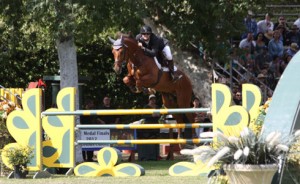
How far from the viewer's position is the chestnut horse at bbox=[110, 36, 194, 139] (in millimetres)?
14117

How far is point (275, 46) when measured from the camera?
19.5 m

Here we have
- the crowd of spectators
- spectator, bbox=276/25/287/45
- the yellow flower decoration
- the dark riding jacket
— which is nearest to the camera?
the yellow flower decoration

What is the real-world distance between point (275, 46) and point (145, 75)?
5.61 m

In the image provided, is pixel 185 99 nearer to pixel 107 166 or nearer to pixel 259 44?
pixel 259 44

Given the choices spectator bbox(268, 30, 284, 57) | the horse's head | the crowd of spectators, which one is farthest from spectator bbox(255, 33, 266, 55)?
the horse's head

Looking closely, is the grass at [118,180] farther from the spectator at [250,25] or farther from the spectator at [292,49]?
the spectator at [250,25]

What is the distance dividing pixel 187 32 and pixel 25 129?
6.41 meters

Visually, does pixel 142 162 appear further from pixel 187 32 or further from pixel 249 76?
pixel 249 76

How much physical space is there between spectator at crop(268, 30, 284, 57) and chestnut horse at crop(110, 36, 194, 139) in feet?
12.5

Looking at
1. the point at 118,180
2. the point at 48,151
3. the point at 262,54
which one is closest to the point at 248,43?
the point at 262,54

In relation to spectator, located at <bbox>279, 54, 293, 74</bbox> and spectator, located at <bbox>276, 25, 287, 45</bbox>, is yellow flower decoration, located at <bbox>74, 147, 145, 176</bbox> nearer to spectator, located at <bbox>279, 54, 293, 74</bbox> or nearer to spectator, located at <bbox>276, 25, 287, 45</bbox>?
spectator, located at <bbox>279, 54, 293, 74</bbox>

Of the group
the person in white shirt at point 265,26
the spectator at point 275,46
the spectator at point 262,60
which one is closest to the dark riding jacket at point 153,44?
the spectator at point 262,60

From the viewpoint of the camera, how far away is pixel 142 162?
1538 cm

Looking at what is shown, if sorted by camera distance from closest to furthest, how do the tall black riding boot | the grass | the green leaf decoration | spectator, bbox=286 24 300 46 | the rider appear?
the grass < the green leaf decoration < the rider < the tall black riding boot < spectator, bbox=286 24 300 46
